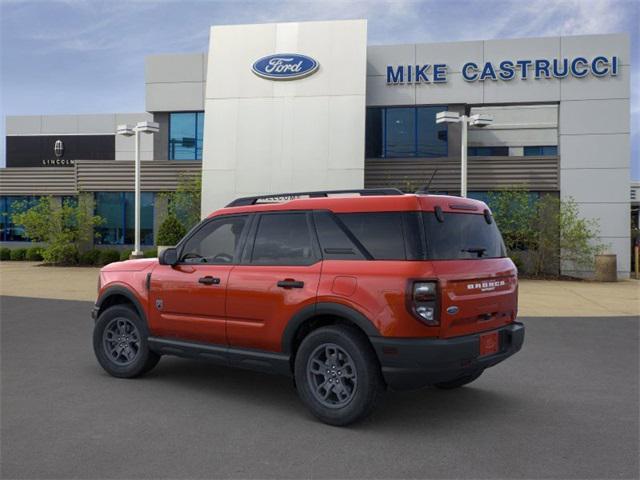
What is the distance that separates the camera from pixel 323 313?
4.74 m

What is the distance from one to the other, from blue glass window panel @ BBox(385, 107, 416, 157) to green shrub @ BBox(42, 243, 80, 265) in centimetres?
1392

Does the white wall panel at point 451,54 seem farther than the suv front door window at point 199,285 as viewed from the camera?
Yes

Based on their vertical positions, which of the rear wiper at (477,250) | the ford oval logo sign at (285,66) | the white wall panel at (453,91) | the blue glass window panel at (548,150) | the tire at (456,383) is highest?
the ford oval logo sign at (285,66)

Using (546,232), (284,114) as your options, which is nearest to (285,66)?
(284,114)

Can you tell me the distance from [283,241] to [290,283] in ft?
1.52

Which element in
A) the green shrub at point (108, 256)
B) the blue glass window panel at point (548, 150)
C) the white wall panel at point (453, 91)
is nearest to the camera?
the white wall panel at point (453, 91)

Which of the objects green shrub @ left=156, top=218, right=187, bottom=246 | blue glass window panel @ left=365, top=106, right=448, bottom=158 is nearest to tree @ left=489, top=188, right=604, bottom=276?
blue glass window panel @ left=365, top=106, right=448, bottom=158

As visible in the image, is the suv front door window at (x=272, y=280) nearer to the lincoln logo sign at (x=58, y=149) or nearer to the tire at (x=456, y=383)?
the tire at (x=456, y=383)

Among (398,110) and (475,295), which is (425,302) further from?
(398,110)

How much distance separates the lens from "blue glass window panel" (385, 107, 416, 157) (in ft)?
78.0

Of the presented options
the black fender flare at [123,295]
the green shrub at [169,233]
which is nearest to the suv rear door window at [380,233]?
the black fender flare at [123,295]

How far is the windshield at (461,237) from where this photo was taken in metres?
4.54

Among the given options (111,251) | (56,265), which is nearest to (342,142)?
(111,251)

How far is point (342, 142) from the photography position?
21141mm
